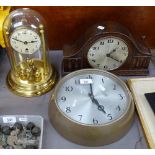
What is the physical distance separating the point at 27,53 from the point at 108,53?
0.23m

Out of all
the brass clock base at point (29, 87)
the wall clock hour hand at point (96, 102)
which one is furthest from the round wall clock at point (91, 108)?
the brass clock base at point (29, 87)

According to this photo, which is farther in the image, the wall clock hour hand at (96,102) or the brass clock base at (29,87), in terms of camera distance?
the brass clock base at (29,87)

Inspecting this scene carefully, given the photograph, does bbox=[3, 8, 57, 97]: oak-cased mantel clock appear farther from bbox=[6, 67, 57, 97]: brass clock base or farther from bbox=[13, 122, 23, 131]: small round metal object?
bbox=[13, 122, 23, 131]: small round metal object

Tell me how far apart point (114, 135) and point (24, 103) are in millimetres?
275

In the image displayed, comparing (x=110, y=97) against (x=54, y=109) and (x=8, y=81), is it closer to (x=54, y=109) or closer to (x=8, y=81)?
(x=54, y=109)

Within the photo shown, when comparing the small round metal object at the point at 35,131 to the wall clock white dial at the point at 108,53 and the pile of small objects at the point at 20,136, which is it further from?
the wall clock white dial at the point at 108,53

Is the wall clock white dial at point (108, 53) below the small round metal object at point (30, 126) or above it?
above

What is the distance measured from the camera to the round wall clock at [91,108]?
0.69m

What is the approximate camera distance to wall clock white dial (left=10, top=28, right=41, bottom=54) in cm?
76

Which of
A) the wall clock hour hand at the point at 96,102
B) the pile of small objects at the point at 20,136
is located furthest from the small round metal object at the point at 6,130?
the wall clock hour hand at the point at 96,102

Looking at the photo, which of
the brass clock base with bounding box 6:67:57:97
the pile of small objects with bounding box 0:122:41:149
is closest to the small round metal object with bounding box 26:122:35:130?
the pile of small objects with bounding box 0:122:41:149

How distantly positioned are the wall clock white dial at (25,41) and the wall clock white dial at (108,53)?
0.16 m

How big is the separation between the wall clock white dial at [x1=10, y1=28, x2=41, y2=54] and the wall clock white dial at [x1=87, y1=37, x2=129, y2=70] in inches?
6.2

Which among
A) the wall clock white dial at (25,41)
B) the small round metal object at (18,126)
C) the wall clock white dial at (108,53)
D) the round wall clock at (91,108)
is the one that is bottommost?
the small round metal object at (18,126)
